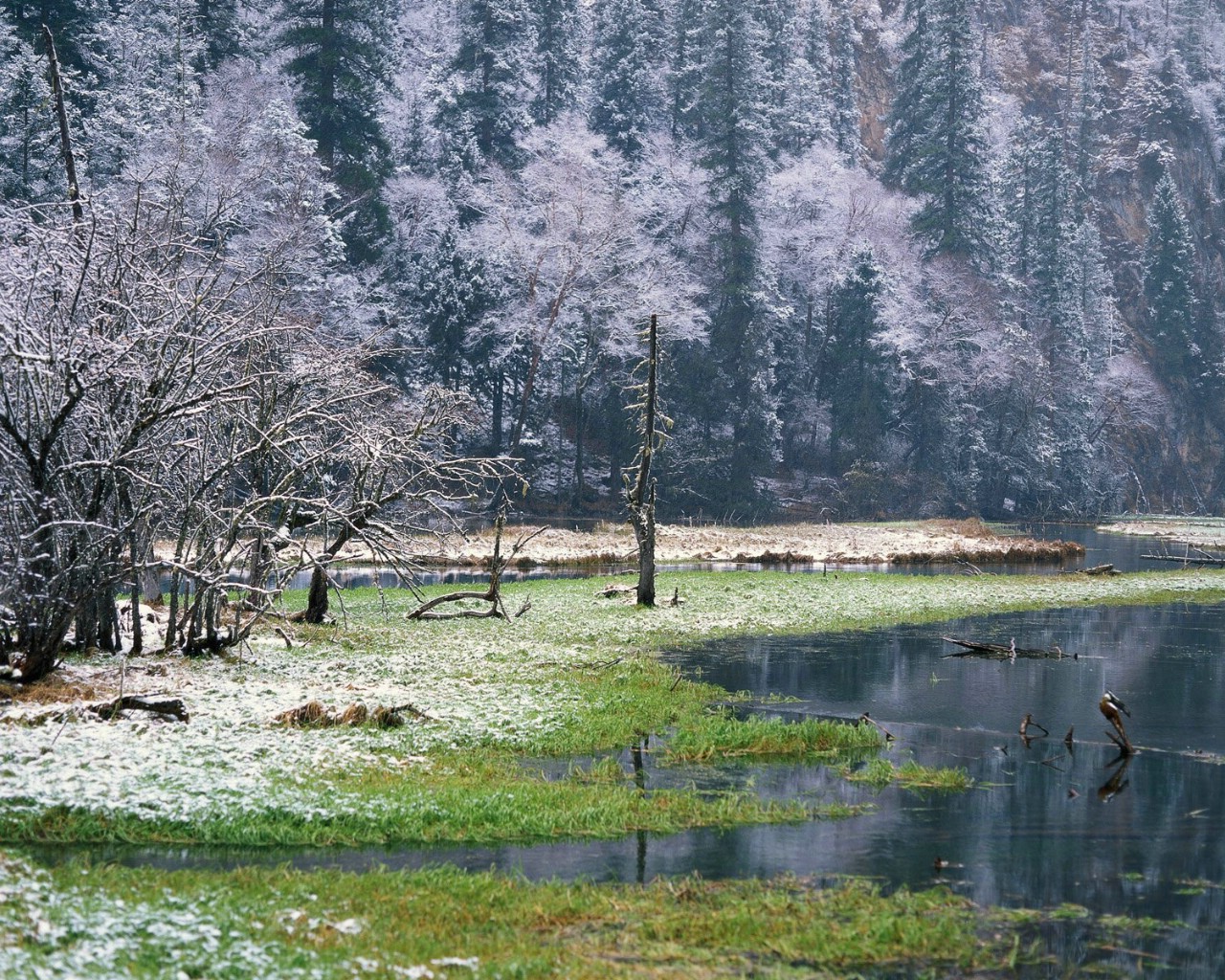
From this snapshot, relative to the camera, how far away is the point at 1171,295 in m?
105

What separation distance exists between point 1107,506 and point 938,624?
65.4 metres

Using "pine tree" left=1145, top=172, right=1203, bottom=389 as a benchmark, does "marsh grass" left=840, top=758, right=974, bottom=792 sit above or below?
below

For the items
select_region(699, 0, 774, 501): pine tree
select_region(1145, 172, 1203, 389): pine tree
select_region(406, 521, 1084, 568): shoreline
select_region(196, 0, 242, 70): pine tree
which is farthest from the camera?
select_region(1145, 172, 1203, 389): pine tree

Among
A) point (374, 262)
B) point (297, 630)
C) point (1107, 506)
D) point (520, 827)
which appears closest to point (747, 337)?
point (374, 262)

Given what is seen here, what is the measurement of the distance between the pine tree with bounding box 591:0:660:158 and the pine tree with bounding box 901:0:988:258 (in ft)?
67.2

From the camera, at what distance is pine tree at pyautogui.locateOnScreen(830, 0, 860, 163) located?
104 meters

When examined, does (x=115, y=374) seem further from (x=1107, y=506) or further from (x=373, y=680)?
(x=1107, y=506)

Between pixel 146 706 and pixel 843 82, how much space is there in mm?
103717

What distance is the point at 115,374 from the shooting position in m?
16.0

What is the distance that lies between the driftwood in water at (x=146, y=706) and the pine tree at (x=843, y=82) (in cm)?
9081

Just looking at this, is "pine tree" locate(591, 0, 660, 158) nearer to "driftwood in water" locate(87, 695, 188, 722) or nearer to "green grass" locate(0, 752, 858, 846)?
"driftwood in water" locate(87, 695, 188, 722)

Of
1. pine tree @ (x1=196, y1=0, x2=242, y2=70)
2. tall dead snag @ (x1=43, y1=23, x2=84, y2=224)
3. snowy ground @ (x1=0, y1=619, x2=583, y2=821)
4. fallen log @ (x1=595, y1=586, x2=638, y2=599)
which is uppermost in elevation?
pine tree @ (x1=196, y1=0, x2=242, y2=70)

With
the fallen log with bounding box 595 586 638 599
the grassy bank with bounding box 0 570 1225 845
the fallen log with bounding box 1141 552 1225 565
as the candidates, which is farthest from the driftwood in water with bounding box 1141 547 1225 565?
the grassy bank with bounding box 0 570 1225 845

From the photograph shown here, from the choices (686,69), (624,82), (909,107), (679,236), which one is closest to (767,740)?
(679,236)
